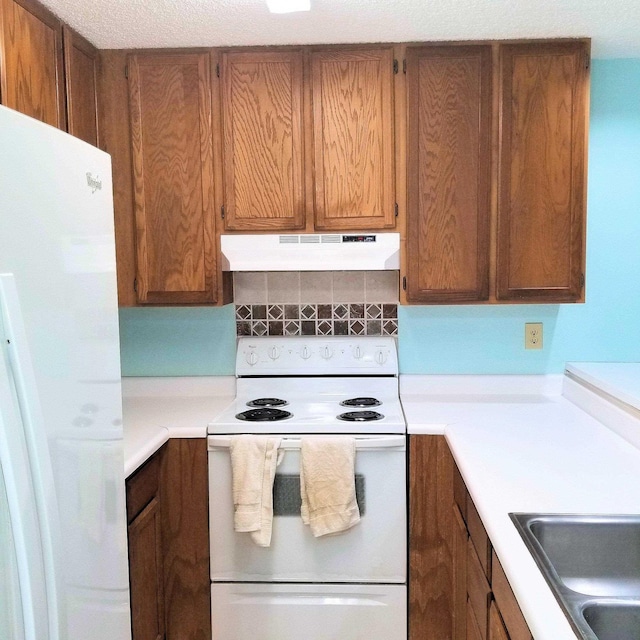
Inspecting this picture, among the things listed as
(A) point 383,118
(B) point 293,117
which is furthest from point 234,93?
(A) point 383,118

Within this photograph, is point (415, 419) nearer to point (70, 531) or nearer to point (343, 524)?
point (343, 524)

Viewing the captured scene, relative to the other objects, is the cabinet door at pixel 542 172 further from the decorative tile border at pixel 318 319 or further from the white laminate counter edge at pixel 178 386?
the white laminate counter edge at pixel 178 386

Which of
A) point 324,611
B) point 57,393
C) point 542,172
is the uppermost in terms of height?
point 542,172

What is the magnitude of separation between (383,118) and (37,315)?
1.71 metres

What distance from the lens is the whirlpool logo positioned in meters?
1.28


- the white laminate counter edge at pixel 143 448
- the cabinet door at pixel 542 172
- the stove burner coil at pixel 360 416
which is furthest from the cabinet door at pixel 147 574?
the cabinet door at pixel 542 172

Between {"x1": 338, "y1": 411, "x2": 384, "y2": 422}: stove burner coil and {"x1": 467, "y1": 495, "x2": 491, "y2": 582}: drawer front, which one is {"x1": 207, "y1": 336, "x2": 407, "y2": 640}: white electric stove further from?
{"x1": 467, "y1": 495, "x2": 491, "y2": 582}: drawer front

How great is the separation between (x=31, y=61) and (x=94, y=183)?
88cm

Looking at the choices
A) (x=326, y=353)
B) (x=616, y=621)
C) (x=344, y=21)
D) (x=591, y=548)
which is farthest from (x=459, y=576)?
(x=344, y=21)

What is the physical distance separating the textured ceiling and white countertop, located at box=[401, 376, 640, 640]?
1343mm

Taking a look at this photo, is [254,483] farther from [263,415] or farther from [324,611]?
[324,611]

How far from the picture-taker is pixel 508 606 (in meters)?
1.31

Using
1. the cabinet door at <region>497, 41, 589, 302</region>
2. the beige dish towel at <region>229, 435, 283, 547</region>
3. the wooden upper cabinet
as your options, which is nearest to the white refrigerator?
the beige dish towel at <region>229, 435, 283, 547</region>

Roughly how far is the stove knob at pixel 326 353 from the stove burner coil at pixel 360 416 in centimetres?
40
